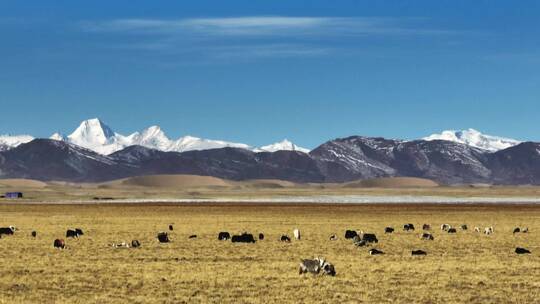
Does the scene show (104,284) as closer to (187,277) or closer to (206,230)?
(187,277)

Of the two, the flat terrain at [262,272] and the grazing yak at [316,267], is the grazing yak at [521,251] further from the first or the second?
the grazing yak at [316,267]

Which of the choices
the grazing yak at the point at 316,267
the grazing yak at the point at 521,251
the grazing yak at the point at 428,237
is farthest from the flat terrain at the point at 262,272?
the grazing yak at the point at 428,237

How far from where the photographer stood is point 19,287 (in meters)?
27.3

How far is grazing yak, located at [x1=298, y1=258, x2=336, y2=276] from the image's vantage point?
30.2 m

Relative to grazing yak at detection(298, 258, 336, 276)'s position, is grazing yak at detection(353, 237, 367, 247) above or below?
above

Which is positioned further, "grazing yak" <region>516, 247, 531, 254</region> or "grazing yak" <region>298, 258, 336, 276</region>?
"grazing yak" <region>516, 247, 531, 254</region>

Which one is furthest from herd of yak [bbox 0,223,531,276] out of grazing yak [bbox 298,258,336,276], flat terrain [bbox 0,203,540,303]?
flat terrain [bbox 0,203,540,303]

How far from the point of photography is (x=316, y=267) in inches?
1198

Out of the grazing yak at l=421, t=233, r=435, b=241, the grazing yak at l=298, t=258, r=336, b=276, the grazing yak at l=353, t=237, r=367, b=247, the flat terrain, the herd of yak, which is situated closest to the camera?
the flat terrain

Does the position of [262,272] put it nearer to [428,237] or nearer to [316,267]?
[316,267]

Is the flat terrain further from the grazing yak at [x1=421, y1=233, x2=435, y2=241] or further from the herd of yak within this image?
the grazing yak at [x1=421, y1=233, x2=435, y2=241]

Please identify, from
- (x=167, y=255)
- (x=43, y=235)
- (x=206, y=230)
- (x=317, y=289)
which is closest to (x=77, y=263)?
(x=167, y=255)

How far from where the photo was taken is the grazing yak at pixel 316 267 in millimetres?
30203

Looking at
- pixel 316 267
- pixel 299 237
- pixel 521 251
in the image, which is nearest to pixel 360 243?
pixel 299 237
